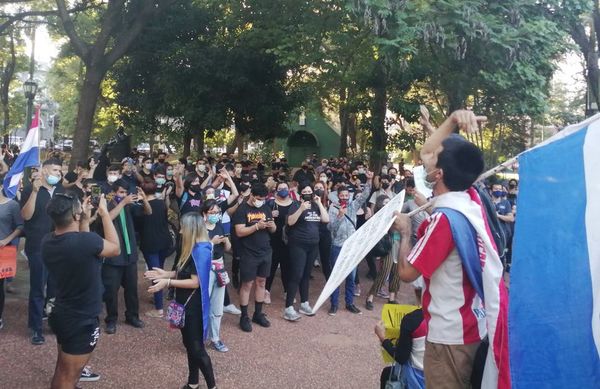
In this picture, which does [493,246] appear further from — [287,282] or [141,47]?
[141,47]

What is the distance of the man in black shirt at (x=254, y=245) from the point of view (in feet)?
23.7

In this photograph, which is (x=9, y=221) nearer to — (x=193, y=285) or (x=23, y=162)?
(x=23, y=162)

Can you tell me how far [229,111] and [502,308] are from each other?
54.6 feet

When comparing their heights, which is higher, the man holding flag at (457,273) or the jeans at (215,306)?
the man holding flag at (457,273)

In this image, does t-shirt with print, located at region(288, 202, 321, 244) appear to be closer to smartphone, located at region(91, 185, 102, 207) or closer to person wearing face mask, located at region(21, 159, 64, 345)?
smartphone, located at region(91, 185, 102, 207)

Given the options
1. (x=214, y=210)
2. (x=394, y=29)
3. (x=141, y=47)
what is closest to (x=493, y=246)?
(x=214, y=210)

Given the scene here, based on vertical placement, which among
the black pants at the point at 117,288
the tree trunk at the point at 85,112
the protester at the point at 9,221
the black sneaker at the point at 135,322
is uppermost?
the tree trunk at the point at 85,112

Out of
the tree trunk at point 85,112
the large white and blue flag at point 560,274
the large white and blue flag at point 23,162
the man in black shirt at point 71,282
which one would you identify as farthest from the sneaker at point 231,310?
the tree trunk at point 85,112

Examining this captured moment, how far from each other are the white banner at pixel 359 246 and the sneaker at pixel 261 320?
14.1 feet

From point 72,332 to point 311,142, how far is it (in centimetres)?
3375

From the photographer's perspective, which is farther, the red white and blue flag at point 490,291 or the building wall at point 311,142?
the building wall at point 311,142

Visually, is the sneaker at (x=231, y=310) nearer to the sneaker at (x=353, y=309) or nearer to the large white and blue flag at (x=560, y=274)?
the sneaker at (x=353, y=309)

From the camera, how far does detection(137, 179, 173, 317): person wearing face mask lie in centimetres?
758

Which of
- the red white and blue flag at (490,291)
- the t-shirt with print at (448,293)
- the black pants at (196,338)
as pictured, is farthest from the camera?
the black pants at (196,338)
